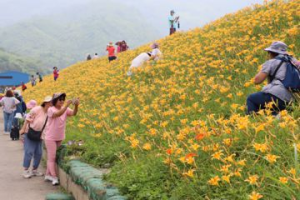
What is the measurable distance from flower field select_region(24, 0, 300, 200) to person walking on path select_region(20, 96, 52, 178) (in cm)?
77

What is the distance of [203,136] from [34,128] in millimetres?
4520

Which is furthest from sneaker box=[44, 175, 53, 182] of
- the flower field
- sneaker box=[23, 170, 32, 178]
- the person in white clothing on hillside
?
the person in white clothing on hillside

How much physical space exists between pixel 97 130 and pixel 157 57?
5.40 m

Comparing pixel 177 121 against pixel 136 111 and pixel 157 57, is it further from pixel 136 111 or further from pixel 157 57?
pixel 157 57

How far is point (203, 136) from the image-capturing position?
144 inches

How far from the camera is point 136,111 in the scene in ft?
24.5

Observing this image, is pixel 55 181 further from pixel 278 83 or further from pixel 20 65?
pixel 20 65

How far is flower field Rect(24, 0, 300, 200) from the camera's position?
3.12m

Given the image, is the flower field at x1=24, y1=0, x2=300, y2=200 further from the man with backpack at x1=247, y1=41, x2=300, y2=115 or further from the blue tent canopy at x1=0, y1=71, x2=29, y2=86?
the blue tent canopy at x1=0, y1=71, x2=29, y2=86

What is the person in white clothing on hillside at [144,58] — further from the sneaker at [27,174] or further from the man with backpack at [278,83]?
the man with backpack at [278,83]

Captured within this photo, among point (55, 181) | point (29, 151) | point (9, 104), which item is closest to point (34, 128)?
point (29, 151)

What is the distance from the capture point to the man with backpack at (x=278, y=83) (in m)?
4.60

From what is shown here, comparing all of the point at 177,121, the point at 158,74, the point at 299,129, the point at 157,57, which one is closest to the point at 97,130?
the point at 177,121

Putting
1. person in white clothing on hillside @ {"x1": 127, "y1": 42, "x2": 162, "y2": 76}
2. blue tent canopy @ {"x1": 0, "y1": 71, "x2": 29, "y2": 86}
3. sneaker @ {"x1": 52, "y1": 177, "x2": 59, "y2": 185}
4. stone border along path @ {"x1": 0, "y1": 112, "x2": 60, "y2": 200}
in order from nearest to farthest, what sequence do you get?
stone border along path @ {"x1": 0, "y1": 112, "x2": 60, "y2": 200}, sneaker @ {"x1": 52, "y1": 177, "x2": 59, "y2": 185}, person in white clothing on hillside @ {"x1": 127, "y1": 42, "x2": 162, "y2": 76}, blue tent canopy @ {"x1": 0, "y1": 71, "x2": 29, "y2": 86}
